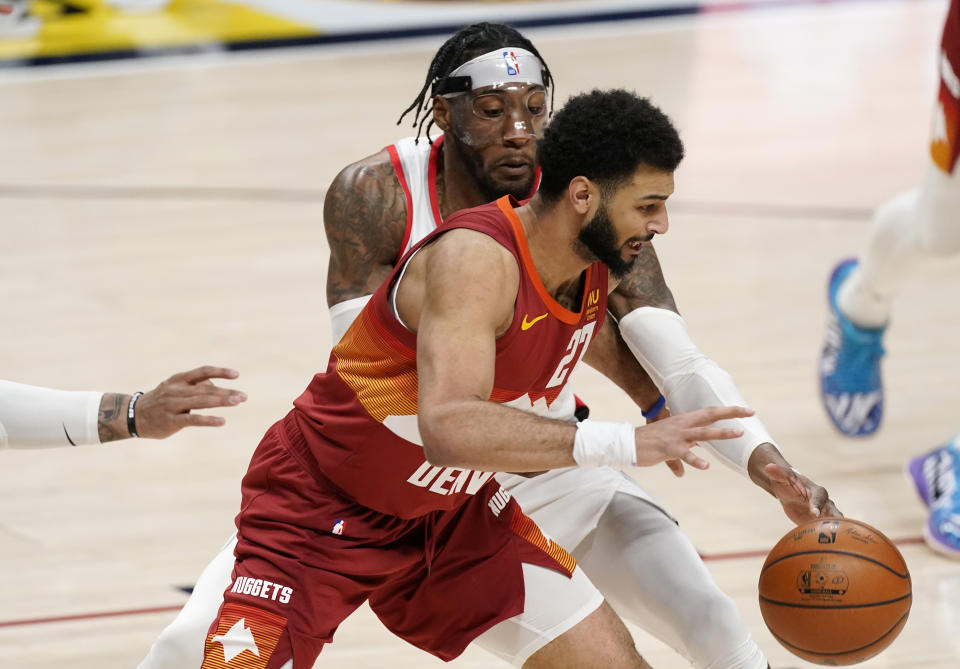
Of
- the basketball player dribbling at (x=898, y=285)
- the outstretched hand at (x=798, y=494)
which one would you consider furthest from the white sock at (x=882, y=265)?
the outstretched hand at (x=798, y=494)

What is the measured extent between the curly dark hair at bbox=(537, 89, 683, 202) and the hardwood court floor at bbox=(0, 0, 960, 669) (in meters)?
2.01

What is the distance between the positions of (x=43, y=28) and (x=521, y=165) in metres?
10.4

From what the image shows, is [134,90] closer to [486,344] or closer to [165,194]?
[165,194]

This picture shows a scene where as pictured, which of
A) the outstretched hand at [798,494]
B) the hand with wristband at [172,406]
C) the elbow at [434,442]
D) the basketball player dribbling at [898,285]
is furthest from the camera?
the basketball player dribbling at [898,285]

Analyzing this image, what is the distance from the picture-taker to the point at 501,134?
167 inches

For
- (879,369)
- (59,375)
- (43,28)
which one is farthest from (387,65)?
(879,369)

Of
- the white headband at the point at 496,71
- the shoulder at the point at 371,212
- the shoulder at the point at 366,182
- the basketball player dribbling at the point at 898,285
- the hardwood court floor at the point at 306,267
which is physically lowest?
the hardwood court floor at the point at 306,267

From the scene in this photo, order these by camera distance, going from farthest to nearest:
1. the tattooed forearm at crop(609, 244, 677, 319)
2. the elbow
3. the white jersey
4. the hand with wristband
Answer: the white jersey
the tattooed forearm at crop(609, 244, 677, 319)
the hand with wristband
the elbow

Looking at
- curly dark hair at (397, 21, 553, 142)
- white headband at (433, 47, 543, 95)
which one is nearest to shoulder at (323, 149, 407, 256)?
curly dark hair at (397, 21, 553, 142)

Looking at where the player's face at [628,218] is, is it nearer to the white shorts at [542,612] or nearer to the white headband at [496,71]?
the white shorts at [542,612]

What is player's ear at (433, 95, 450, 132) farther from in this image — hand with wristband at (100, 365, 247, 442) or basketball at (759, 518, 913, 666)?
basketball at (759, 518, 913, 666)

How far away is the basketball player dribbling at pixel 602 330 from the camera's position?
3.96 metres

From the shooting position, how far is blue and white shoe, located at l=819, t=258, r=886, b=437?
644 cm

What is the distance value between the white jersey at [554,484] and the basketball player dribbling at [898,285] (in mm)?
1812
